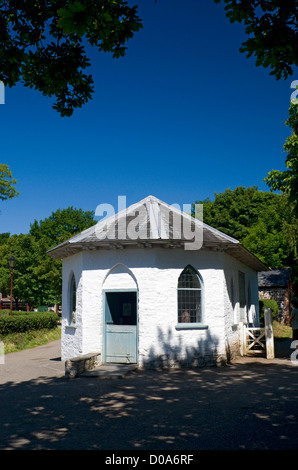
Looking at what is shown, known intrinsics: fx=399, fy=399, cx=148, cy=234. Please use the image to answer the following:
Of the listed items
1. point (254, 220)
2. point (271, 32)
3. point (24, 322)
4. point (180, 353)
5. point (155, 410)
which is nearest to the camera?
point (271, 32)

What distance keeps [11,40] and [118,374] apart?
894 cm

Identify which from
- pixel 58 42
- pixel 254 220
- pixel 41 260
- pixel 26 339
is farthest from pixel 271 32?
pixel 254 220

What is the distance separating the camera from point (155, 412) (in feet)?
25.5

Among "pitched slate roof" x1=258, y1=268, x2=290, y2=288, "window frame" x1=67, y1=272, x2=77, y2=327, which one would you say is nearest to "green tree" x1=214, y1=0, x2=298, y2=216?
"window frame" x1=67, y1=272, x2=77, y2=327

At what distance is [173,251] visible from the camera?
1342 centimetres

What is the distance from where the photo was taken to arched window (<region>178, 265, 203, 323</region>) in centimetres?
1371

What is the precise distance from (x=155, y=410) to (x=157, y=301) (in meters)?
5.15

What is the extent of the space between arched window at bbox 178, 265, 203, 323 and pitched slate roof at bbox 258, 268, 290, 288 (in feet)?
64.5

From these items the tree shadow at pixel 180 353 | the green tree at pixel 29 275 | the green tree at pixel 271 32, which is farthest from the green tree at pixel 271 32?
the green tree at pixel 29 275

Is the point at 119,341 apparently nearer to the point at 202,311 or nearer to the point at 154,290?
the point at 154,290

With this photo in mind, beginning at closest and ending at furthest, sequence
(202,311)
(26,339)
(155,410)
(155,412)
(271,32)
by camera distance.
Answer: (271,32)
(155,412)
(155,410)
(202,311)
(26,339)

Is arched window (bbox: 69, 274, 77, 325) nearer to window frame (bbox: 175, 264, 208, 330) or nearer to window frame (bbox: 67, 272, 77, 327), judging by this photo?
window frame (bbox: 67, 272, 77, 327)

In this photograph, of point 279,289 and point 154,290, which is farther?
point 279,289
